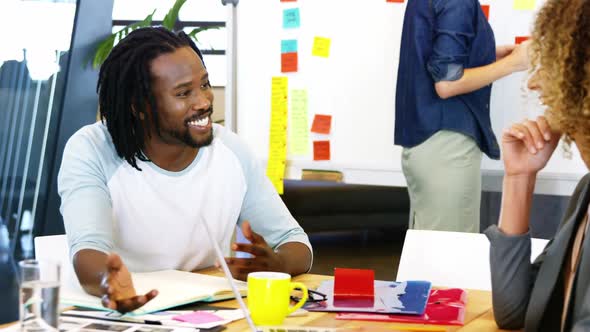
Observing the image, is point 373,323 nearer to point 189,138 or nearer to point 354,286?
point 354,286

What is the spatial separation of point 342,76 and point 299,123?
30 centimetres

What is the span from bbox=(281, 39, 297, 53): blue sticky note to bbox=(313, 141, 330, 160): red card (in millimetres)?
449

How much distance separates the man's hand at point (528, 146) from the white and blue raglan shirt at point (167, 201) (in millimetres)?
641

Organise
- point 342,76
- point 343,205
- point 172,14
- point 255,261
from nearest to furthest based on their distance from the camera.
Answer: point 255,261, point 342,76, point 172,14, point 343,205

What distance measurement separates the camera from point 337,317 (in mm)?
1524

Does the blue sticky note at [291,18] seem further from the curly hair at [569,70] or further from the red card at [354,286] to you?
the curly hair at [569,70]

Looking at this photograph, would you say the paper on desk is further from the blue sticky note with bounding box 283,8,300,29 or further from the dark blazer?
the blue sticky note with bounding box 283,8,300,29

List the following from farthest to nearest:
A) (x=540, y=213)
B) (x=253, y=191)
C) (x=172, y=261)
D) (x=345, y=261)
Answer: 1. (x=345, y=261)
2. (x=540, y=213)
3. (x=253, y=191)
4. (x=172, y=261)

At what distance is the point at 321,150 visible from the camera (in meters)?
3.95

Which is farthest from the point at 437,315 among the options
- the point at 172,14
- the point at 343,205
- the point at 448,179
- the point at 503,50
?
the point at 343,205

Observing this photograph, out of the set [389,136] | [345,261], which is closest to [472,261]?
[389,136]

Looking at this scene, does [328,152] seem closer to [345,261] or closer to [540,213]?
[540,213]

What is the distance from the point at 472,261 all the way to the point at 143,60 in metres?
0.97

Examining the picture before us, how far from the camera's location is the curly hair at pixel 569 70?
4.36 ft
